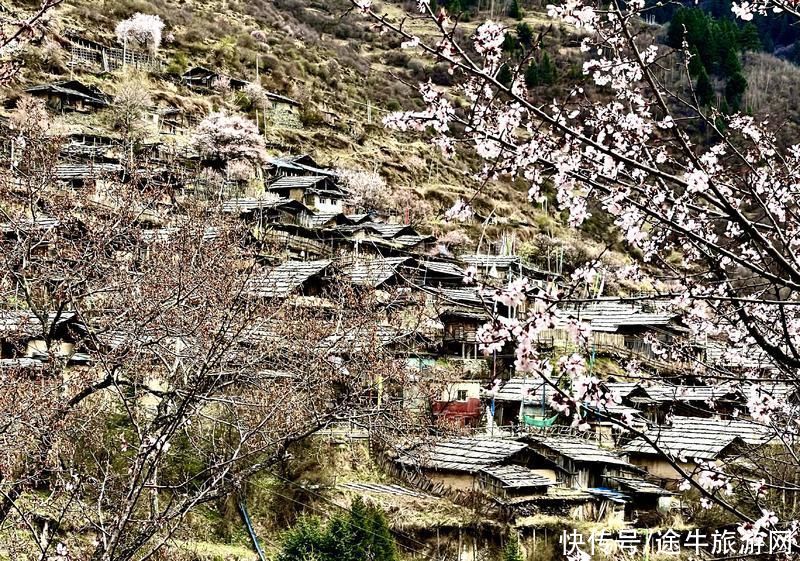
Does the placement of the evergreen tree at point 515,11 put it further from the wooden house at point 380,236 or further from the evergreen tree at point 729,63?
the wooden house at point 380,236

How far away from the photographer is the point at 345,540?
13898mm

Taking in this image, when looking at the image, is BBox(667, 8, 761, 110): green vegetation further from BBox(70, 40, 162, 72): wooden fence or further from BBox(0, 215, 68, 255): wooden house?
BBox(0, 215, 68, 255): wooden house

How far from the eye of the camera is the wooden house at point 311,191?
42812 mm

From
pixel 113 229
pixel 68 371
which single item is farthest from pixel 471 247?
pixel 113 229

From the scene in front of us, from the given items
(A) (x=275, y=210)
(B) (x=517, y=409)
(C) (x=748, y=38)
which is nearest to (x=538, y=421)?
(B) (x=517, y=409)

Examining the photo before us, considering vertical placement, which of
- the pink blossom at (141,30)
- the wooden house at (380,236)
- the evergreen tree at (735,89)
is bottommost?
the wooden house at (380,236)

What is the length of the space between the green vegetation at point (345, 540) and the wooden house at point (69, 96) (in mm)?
36515

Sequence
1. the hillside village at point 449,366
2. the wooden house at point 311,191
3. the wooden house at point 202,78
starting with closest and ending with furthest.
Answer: the hillside village at point 449,366 < the wooden house at point 311,191 < the wooden house at point 202,78

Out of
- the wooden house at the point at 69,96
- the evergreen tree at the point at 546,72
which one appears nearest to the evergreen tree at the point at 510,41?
the wooden house at the point at 69,96

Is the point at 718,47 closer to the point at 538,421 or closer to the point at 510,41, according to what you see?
the point at 510,41

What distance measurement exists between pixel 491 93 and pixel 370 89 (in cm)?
7119

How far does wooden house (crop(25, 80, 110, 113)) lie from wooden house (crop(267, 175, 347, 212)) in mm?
11588

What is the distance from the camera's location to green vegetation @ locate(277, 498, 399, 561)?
13344mm

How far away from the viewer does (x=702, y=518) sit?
65.1ft
